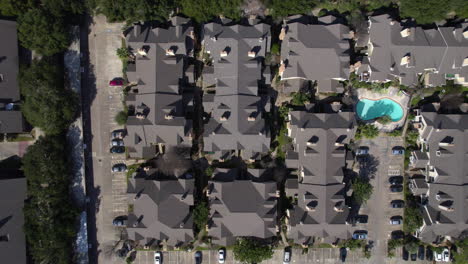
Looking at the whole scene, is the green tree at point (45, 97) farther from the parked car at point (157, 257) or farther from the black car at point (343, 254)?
the black car at point (343, 254)

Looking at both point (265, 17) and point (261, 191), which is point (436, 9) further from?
point (261, 191)

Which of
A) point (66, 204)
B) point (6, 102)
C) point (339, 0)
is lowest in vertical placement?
point (66, 204)

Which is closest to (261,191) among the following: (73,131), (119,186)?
(119,186)

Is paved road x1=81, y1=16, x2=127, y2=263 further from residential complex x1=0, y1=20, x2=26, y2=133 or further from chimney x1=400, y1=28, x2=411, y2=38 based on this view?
chimney x1=400, y1=28, x2=411, y2=38

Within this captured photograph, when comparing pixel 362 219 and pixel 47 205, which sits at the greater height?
pixel 47 205

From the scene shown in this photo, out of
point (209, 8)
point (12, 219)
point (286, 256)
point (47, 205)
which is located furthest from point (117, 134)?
point (286, 256)

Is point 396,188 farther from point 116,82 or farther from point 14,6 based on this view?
point 14,6

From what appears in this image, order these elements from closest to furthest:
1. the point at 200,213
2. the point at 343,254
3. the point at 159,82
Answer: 1. the point at 159,82
2. the point at 200,213
3. the point at 343,254
